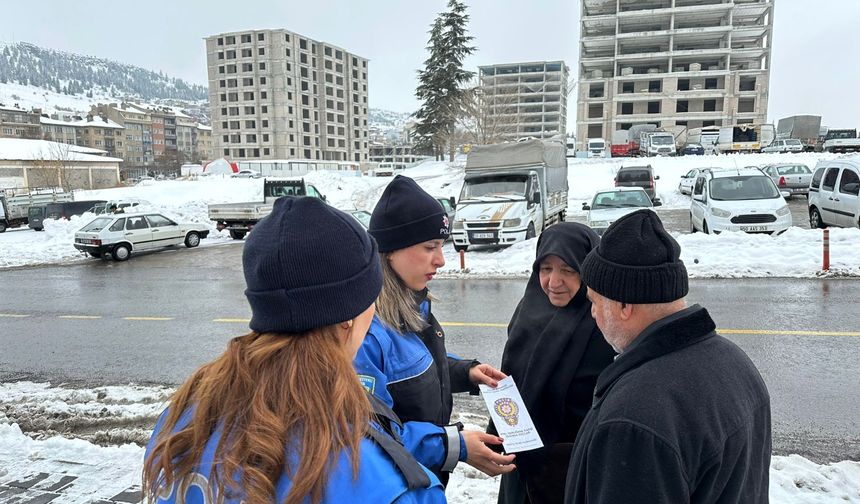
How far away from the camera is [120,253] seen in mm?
18453

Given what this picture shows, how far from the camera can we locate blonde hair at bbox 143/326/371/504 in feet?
3.39

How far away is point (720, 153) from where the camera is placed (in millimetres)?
52625

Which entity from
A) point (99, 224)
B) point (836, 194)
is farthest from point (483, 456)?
point (99, 224)

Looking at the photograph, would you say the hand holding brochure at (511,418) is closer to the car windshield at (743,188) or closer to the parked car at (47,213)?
the car windshield at (743,188)

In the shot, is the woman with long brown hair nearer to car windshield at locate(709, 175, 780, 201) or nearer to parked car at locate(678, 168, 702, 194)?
car windshield at locate(709, 175, 780, 201)

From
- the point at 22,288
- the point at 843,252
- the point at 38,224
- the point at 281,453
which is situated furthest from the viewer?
the point at 38,224

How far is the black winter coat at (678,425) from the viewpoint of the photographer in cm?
140

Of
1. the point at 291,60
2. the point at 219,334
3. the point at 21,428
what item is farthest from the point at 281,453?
the point at 291,60

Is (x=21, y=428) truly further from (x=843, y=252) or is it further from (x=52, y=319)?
(x=843, y=252)

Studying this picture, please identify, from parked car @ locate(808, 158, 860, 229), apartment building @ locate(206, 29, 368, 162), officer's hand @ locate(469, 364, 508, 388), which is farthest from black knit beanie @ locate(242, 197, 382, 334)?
apartment building @ locate(206, 29, 368, 162)

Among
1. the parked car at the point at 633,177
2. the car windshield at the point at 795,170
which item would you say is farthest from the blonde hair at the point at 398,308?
the car windshield at the point at 795,170

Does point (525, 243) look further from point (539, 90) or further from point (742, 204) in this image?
point (539, 90)

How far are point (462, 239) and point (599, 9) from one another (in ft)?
262

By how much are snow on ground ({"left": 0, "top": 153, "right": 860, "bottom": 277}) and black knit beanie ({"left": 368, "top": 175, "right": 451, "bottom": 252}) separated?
10.4 metres
